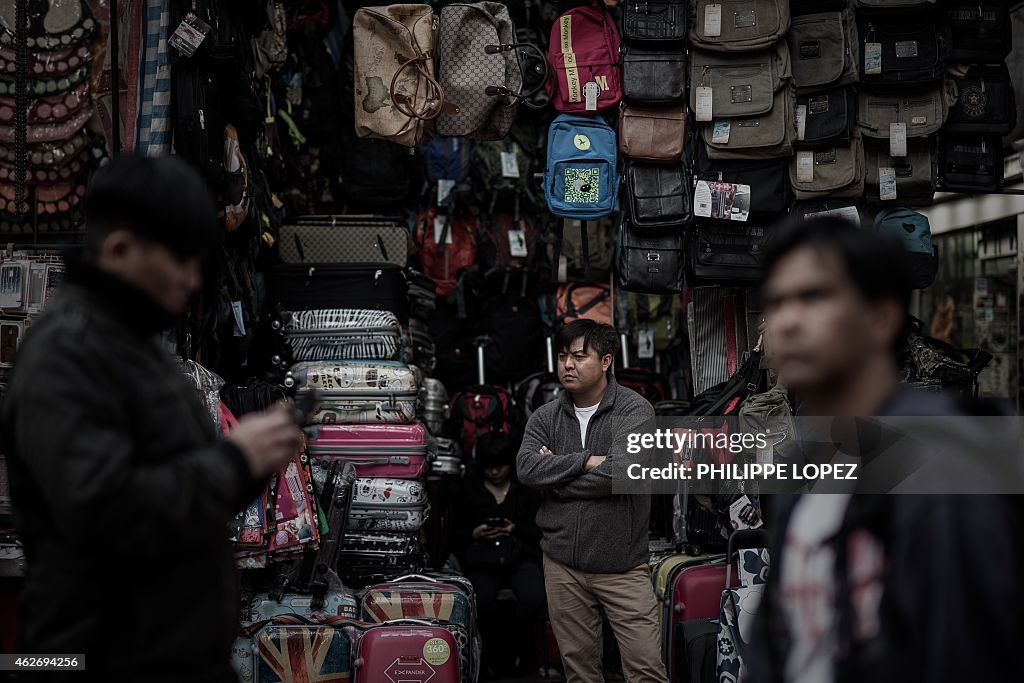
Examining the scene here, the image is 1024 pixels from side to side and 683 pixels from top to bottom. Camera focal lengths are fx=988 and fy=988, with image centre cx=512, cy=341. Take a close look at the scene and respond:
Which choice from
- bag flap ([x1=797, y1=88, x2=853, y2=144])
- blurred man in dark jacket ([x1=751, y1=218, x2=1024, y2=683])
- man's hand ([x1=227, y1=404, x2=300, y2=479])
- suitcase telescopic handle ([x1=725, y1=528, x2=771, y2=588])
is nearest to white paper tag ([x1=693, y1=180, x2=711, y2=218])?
bag flap ([x1=797, y1=88, x2=853, y2=144])

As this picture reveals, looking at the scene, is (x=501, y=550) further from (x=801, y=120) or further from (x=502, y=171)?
(x=801, y=120)

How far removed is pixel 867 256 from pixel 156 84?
361 centimetres

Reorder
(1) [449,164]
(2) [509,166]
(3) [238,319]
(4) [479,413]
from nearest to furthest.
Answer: (3) [238,319] → (4) [479,413] → (2) [509,166] → (1) [449,164]

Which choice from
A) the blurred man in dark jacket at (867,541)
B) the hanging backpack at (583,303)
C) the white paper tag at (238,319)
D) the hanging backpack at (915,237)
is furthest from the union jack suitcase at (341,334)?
the blurred man in dark jacket at (867,541)

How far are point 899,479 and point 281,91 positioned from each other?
6.18 m

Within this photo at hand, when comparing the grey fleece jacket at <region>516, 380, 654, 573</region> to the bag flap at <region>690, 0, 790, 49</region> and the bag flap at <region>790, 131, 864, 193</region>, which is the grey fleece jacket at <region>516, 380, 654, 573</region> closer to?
the bag flap at <region>790, 131, 864, 193</region>

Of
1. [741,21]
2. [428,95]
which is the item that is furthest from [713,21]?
[428,95]

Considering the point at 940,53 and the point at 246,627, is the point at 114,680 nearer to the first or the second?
the point at 246,627

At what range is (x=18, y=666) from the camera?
188 centimetres

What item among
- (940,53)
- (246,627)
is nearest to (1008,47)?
(940,53)

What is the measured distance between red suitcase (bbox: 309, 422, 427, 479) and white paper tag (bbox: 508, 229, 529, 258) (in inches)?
82.7

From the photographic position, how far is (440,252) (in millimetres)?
7422

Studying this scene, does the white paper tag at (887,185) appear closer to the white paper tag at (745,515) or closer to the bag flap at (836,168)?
the bag flap at (836,168)

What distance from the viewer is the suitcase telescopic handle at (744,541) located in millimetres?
4930
